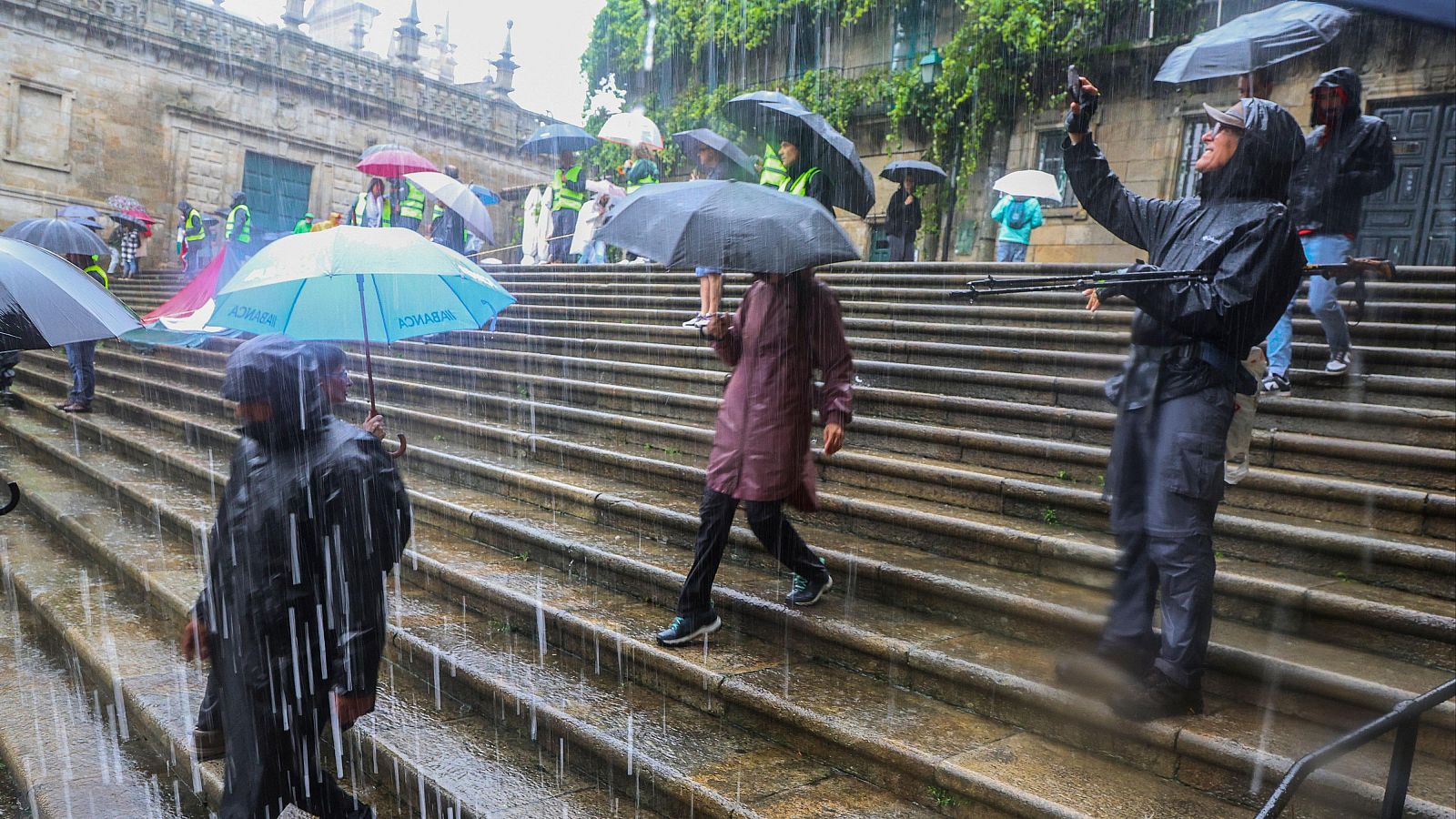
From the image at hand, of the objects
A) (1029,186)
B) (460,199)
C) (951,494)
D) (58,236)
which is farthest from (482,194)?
(951,494)

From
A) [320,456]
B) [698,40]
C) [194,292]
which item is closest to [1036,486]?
[320,456]

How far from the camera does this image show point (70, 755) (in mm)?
4105

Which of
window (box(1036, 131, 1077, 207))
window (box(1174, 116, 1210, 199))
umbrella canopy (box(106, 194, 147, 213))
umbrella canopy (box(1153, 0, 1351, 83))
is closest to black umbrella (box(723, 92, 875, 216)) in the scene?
umbrella canopy (box(1153, 0, 1351, 83))

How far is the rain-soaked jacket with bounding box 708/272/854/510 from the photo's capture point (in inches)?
163

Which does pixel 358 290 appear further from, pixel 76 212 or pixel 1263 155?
pixel 76 212

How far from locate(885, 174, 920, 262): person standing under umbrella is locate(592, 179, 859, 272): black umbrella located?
393 inches

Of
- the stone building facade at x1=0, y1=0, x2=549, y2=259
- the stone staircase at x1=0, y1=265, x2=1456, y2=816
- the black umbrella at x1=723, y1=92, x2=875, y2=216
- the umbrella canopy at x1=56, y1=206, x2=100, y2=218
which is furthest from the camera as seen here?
the stone building facade at x1=0, y1=0, x2=549, y2=259

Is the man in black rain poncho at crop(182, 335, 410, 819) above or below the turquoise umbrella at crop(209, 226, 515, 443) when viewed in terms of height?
below

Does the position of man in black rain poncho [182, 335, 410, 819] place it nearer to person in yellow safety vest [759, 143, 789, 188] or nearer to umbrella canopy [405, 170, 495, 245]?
person in yellow safety vest [759, 143, 789, 188]

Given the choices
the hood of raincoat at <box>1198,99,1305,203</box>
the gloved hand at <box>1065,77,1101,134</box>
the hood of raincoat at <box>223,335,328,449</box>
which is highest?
the gloved hand at <box>1065,77,1101,134</box>

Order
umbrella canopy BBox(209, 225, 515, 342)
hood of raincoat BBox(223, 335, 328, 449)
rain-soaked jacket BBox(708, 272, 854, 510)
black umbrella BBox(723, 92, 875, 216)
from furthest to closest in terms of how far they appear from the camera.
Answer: black umbrella BBox(723, 92, 875, 216) → rain-soaked jacket BBox(708, 272, 854, 510) → umbrella canopy BBox(209, 225, 515, 342) → hood of raincoat BBox(223, 335, 328, 449)

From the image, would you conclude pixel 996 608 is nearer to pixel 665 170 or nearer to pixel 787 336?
pixel 787 336

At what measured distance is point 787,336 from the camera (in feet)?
14.0

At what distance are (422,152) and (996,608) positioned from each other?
93.5 ft
